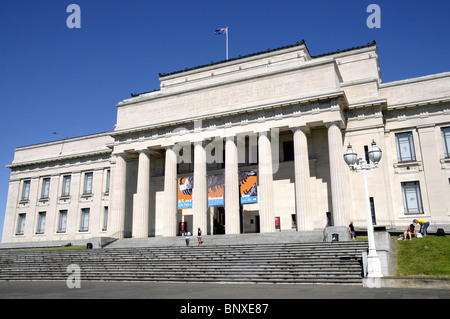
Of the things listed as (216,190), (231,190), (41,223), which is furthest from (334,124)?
(41,223)

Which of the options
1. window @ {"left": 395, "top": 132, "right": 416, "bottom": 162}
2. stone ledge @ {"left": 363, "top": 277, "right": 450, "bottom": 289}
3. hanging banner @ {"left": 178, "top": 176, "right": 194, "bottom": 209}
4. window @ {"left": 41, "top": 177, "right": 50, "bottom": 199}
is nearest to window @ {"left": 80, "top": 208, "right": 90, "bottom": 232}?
window @ {"left": 41, "top": 177, "right": 50, "bottom": 199}

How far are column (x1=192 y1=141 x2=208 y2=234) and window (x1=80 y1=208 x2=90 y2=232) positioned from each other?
18.7 meters

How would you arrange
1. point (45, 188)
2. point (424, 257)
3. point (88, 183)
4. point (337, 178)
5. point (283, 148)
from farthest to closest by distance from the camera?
point (45, 188)
point (88, 183)
point (283, 148)
point (337, 178)
point (424, 257)

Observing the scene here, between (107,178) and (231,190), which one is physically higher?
(107,178)

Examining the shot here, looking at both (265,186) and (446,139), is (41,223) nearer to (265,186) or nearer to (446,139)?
(265,186)

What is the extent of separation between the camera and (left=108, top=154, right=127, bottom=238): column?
38656mm

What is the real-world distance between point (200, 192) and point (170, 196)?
3303 millimetres

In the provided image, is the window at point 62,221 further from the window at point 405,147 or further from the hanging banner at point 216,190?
the window at point 405,147

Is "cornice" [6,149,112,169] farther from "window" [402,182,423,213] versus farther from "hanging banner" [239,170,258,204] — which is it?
"window" [402,182,423,213]

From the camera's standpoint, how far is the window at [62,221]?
48.6 meters

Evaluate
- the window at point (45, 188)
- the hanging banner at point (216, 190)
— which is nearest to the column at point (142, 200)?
the hanging banner at point (216, 190)

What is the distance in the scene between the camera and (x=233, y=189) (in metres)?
34.2
